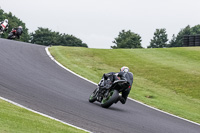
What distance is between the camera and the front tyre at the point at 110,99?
13.6 meters

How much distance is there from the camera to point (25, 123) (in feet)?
28.7

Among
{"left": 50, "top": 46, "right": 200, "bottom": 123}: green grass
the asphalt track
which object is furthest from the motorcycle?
{"left": 50, "top": 46, "right": 200, "bottom": 123}: green grass

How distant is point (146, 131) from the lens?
11.3 m

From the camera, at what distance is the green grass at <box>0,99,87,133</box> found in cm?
809

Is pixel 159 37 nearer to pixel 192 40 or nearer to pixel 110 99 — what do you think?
pixel 192 40

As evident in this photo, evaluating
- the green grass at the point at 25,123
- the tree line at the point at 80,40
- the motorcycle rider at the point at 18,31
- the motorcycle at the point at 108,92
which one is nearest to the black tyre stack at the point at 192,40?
the motorcycle rider at the point at 18,31

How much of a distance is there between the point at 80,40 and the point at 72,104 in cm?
10749

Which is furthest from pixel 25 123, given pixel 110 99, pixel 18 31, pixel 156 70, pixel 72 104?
pixel 18 31

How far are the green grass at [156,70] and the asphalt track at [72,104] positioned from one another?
1590mm

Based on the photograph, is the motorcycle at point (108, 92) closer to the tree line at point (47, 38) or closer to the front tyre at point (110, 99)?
the front tyre at point (110, 99)

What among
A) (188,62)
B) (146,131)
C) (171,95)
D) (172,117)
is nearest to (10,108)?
(146,131)

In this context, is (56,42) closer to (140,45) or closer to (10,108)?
(140,45)

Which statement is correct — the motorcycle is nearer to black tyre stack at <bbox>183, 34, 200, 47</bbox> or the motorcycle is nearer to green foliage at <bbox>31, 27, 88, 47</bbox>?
black tyre stack at <bbox>183, 34, 200, 47</bbox>

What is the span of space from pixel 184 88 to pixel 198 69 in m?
5.20
